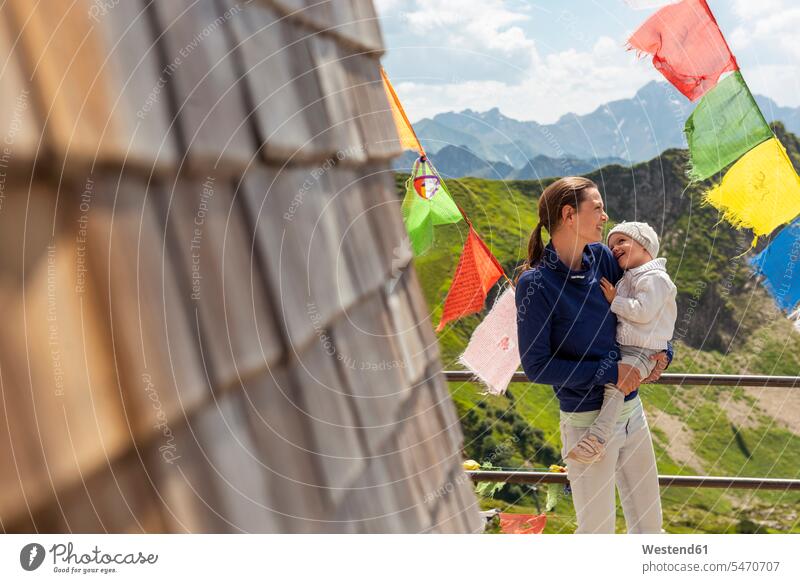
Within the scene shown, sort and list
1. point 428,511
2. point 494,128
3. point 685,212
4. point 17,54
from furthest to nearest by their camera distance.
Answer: point 685,212 → point 494,128 → point 428,511 → point 17,54

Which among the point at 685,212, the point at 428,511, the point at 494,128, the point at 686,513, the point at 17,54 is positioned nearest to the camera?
the point at 17,54

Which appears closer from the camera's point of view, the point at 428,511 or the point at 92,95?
the point at 92,95

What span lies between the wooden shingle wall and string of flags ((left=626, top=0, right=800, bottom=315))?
0.67 meters

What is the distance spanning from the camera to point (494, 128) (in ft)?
3.70

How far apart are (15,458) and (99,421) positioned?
6cm

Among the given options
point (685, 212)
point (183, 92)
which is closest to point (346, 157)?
point (183, 92)

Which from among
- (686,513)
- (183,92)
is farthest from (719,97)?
(686,513)

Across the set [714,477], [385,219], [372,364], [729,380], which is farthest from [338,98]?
[714,477]

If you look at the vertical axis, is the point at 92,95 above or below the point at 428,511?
above

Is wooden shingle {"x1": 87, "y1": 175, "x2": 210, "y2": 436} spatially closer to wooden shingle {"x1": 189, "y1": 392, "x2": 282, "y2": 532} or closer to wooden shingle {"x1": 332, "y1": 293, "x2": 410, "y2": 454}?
wooden shingle {"x1": 189, "y1": 392, "x2": 282, "y2": 532}

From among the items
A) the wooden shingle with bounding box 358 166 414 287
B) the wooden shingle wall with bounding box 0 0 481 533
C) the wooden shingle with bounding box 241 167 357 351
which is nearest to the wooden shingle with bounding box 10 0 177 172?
the wooden shingle wall with bounding box 0 0 481 533

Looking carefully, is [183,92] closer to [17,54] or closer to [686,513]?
[17,54]

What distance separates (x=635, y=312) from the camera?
98 centimetres
